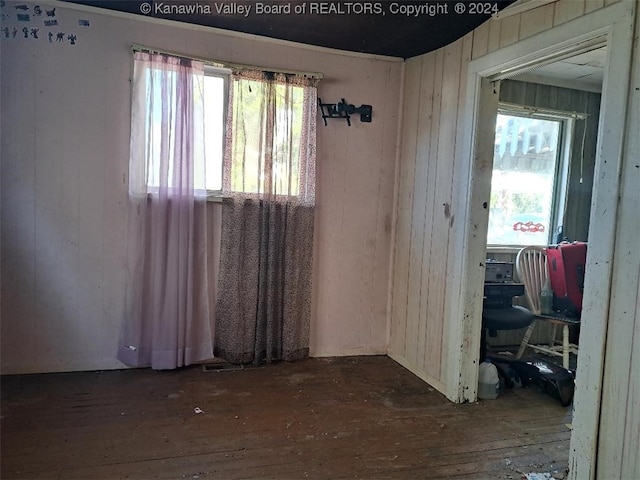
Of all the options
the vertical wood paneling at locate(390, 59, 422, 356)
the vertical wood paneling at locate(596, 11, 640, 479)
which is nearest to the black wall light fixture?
the vertical wood paneling at locate(390, 59, 422, 356)

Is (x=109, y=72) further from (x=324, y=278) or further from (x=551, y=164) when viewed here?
(x=551, y=164)

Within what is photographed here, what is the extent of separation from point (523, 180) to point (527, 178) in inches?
1.7

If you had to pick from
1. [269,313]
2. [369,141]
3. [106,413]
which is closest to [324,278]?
[269,313]

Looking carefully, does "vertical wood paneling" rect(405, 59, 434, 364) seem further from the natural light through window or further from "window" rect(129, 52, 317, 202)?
the natural light through window

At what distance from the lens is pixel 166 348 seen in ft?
9.20

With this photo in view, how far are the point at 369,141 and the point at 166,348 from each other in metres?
2.09

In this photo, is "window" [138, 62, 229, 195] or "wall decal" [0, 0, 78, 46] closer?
"wall decal" [0, 0, 78, 46]

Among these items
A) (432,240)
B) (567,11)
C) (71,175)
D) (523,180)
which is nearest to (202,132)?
(71,175)

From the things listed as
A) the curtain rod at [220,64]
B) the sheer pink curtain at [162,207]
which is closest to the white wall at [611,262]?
the curtain rod at [220,64]

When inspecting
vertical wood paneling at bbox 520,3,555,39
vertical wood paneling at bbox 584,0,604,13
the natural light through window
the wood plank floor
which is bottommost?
the wood plank floor

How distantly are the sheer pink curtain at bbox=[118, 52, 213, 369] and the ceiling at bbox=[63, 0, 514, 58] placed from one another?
31 centimetres

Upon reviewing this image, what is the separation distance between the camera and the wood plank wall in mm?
2662

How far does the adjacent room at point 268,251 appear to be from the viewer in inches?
79.0

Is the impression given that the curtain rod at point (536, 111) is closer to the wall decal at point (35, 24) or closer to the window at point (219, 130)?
the window at point (219, 130)
